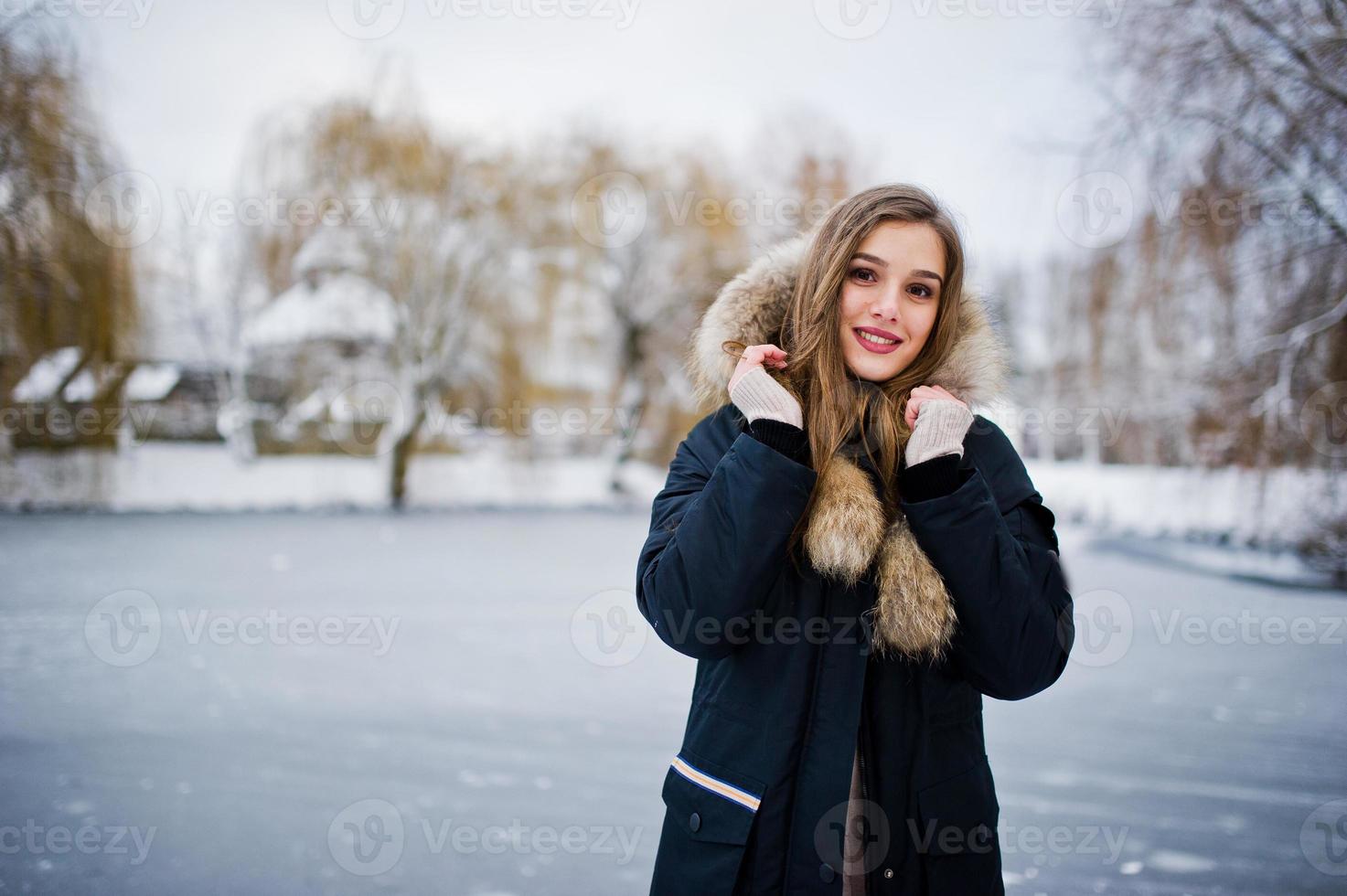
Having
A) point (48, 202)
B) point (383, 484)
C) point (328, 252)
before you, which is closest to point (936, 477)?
point (48, 202)

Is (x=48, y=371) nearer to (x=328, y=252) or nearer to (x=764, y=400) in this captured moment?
(x=328, y=252)

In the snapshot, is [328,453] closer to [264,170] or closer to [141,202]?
[264,170]

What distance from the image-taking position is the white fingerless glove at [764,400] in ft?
4.68

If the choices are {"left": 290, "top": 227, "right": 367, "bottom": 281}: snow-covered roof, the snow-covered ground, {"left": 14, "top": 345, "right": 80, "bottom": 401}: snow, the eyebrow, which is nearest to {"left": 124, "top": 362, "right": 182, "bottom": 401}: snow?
the snow-covered ground

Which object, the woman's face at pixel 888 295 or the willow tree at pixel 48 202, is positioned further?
the willow tree at pixel 48 202

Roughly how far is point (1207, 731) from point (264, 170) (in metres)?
14.3

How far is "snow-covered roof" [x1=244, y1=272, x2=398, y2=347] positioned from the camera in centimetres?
1419

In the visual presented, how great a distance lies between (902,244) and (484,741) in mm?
3345

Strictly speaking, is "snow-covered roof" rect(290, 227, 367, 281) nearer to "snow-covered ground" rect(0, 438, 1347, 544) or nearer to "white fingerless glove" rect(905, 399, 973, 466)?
"snow-covered ground" rect(0, 438, 1347, 544)

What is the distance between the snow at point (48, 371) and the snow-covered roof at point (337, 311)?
4.78m

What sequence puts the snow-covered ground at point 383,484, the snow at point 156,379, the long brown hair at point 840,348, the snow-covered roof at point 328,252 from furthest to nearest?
the snow at point 156,379 → the snow-covered roof at point 328,252 → the snow-covered ground at point 383,484 → the long brown hair at point 840,348

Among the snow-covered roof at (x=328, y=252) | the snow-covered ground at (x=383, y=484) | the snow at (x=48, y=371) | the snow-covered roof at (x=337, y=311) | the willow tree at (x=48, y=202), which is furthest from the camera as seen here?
the snow-covered roof at (x=337, y=311)

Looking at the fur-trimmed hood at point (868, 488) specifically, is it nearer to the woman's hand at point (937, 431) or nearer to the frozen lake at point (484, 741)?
the woman's hand at point (937, 431)

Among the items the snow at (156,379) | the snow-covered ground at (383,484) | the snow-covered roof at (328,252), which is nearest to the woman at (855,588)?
the snow-covered ground at (383,484)
